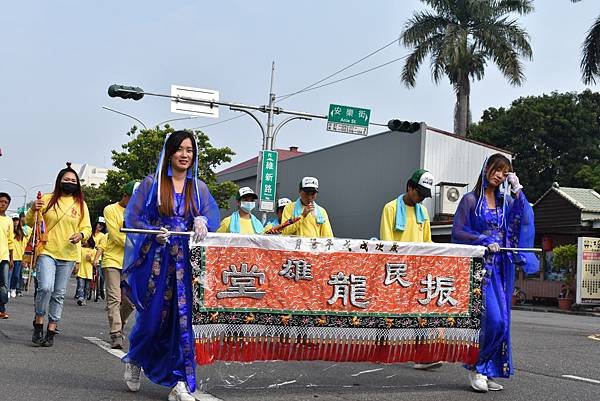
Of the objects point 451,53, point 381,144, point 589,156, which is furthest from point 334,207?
point 589,156

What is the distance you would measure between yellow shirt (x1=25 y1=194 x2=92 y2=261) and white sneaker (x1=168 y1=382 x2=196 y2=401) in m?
3.50

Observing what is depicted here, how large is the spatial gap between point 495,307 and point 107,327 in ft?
21.0

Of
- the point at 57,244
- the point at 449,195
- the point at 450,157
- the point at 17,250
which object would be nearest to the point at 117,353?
the point at 57,244

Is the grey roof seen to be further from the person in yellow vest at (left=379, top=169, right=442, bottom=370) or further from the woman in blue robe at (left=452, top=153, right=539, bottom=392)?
the woman in blue robe at (left=452, top=153, right=539, bottom=392)

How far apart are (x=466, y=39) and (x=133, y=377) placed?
31.5 metres

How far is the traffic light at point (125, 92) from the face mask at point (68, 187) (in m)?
12.2

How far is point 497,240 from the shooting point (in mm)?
6508

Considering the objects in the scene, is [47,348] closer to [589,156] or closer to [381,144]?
[381,144]

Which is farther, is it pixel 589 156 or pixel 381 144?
pixel 589 156

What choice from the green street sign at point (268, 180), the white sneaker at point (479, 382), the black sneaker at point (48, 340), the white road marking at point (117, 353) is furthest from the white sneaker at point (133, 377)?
the green street sign at point (268, 180)

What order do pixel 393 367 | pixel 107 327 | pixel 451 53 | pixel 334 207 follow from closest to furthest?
pixel 393 367, pixel 107 327, pixel 451 53, pixel 334 207

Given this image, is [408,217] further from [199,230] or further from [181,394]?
[181,394]

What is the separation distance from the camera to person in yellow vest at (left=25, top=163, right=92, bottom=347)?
8.34 meters

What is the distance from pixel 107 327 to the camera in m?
11.1
